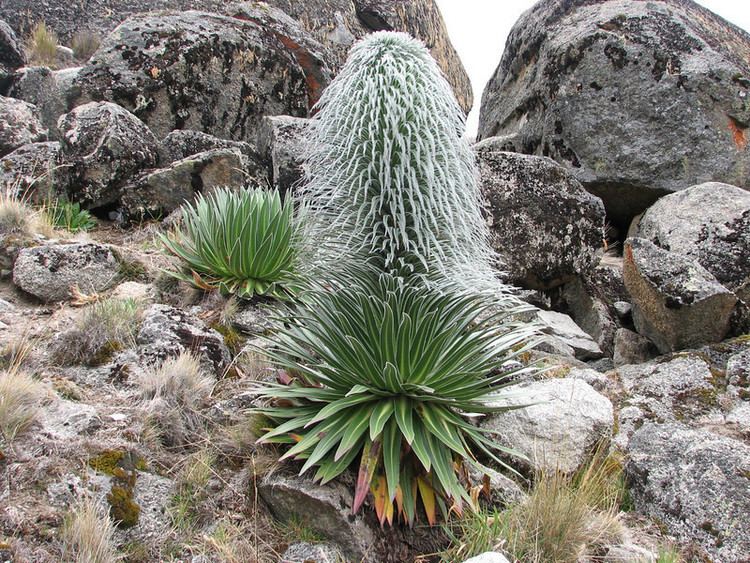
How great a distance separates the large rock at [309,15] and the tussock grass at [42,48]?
84 centimetres

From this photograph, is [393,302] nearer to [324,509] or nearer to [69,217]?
[324,509]

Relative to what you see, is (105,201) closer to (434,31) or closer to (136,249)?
(136,249)

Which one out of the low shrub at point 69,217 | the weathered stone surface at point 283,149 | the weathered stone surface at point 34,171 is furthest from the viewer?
the weathered stone surface at point 283,149

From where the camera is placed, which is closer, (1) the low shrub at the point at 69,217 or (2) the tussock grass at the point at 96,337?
(2) the tussock grass at the point at 96,337

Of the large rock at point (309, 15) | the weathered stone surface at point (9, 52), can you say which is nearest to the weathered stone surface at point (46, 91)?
the weathered stone surface at point (9, 52)

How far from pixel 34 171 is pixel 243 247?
2798 millimetres

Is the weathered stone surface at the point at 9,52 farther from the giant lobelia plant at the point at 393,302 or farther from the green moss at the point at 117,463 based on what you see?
the green moss at the point at 117,463

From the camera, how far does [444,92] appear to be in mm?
3338

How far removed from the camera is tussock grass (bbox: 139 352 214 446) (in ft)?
11.0

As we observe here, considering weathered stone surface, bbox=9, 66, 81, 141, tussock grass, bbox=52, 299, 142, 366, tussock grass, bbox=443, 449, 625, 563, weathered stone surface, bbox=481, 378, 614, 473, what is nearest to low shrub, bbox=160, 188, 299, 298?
tussock grass, bbox=52, 299, 142, 366

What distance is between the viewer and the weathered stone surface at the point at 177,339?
385cm

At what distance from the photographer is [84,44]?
12.7 metres

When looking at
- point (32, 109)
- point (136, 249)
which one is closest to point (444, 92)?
point (136, 249)

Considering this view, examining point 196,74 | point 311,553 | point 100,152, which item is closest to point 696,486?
point 311,553
